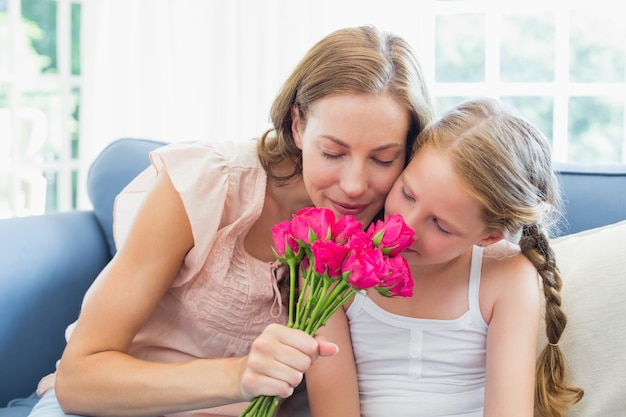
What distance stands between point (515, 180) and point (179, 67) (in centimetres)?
238

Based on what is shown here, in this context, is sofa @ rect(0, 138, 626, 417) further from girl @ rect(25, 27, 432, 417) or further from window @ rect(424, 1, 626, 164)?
window @ rect(424, 1, 626, 164)

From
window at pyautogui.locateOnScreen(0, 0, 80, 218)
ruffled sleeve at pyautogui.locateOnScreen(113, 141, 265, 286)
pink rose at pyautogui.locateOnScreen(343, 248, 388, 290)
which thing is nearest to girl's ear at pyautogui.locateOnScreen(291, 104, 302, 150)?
ruffled sleeve at pyautogui.locateOnScreen(113, 141, 265, 286)

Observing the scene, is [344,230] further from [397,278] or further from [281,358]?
[281,358]

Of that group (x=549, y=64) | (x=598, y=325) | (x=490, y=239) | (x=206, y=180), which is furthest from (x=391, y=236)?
(x=549, y=64)

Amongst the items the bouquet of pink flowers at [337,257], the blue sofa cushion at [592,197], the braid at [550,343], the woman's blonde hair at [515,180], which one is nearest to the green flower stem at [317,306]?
the bouquet of pink flowers at [337,257]

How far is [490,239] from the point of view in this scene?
1.50 meters

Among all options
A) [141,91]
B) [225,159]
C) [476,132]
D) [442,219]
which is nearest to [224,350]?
[225,159]

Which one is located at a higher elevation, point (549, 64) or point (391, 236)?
point (549, 64)

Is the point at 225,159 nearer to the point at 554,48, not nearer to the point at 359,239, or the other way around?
the point at 359,239

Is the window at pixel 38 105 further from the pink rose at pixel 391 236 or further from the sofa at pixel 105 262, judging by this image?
the pink rose at pixel 391 236

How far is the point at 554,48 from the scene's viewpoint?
3.43 meters

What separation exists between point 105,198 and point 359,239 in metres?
1.29

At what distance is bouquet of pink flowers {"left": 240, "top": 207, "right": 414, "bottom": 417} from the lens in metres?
1.05

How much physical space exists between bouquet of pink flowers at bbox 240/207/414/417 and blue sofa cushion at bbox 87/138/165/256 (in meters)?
1.12
